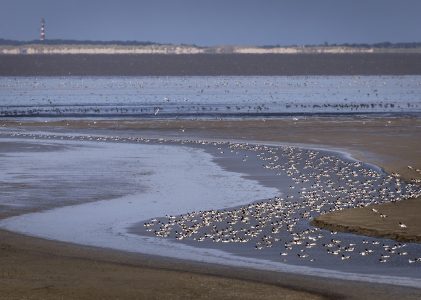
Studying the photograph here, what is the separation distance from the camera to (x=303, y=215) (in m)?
20.5

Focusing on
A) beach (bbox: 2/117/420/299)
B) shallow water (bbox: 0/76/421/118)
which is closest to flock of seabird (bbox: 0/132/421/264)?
beach (bbox: 2/117/420/299)

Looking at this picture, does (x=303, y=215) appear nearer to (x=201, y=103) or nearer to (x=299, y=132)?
(x=299, y=132)

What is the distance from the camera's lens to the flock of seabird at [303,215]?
57.0 ft

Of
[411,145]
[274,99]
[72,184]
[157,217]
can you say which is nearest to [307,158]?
[411,145]

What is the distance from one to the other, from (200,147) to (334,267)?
1996 cm

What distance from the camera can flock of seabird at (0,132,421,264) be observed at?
17359 mm

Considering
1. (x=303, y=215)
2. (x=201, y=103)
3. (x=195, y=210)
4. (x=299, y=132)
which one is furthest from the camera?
(x=201, y=103)

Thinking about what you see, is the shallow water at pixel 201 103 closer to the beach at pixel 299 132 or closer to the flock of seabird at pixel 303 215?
the beach at pixel 299 132

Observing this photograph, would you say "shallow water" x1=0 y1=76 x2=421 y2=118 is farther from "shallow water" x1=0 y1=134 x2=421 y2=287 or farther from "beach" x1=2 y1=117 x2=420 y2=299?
"shallow water" x1=0 y1=134 x2=421 y2=287

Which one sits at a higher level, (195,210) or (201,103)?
(195,210)

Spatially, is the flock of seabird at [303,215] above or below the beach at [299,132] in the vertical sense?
above

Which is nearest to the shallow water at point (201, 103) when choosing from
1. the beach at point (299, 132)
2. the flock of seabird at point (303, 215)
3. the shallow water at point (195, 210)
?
the beach at point (299, 132)

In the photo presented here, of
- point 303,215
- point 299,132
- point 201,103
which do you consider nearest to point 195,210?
point 303,215

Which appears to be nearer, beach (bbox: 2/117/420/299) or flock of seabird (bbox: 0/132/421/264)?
flock of seabird (bbox: 0/132/421/264)
